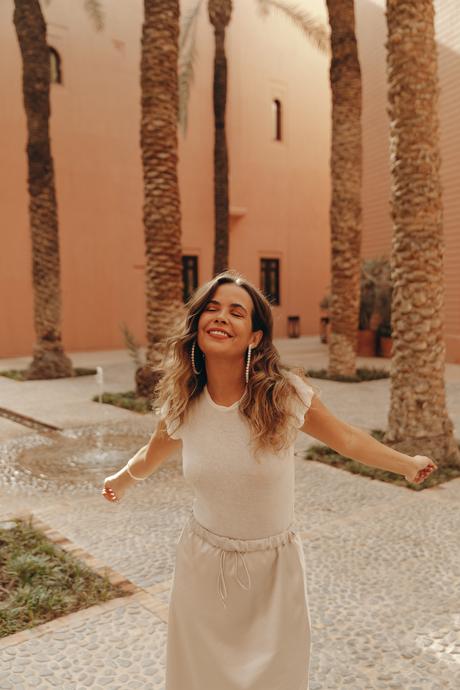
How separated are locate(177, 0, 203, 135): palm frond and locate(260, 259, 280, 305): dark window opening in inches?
195

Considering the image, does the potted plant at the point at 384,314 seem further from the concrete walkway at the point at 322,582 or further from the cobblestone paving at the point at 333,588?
the cobblestone paving at the point at 333,588

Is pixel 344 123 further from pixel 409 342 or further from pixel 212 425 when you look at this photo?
pixel 212 425

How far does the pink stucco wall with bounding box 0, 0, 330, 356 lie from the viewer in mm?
15680

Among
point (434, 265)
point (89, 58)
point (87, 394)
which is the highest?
point (89, 58)

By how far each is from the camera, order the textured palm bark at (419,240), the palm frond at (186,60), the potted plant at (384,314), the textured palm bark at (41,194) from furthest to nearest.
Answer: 1. the palm frond at (186,60)
2. the potted plant at (384,314)
3. the textured palm bark at (41,194)
4. the textured palm bark at (419,240)

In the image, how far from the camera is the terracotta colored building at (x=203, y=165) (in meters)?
15.5

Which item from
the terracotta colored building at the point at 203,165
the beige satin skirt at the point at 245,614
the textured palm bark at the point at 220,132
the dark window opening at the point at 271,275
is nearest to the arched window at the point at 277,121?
the terracotta colored building at the point at 203,165

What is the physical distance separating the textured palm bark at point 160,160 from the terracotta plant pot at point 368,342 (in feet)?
24.7

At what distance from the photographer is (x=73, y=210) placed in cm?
1650

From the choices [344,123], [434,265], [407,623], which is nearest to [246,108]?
[344,123]

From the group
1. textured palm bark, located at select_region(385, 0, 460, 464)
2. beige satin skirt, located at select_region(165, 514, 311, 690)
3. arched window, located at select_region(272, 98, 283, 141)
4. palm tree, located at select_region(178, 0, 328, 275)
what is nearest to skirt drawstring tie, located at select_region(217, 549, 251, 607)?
beige satin skirt, located at select_region(165, 514, 311, 690)

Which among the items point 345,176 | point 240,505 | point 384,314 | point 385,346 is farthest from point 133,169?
point 240,505

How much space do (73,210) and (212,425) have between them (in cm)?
1567

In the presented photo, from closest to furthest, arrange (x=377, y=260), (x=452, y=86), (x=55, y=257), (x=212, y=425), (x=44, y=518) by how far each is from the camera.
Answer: (x=212, y=425)
(x=44, y=518)
(x=55, y=257)
(x=452, y=86)
(x=377, y=260)
